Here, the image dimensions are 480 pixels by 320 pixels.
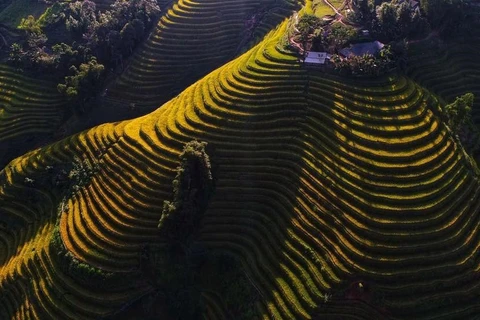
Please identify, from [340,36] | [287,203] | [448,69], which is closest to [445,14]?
[448,69]

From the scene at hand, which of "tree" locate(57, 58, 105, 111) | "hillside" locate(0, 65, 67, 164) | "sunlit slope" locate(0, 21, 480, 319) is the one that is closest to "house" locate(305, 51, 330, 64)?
"sunlit slope" locate(0, 21, 480, 319)

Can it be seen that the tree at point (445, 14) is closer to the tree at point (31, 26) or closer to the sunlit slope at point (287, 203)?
the sunlit slope at point (287, 203)

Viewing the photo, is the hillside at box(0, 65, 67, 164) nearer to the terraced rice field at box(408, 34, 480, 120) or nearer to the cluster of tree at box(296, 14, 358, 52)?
the cluster of tree at box(296, 14, 358, 52)

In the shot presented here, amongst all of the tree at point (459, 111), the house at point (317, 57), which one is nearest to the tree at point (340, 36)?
the house at point (317, 57)

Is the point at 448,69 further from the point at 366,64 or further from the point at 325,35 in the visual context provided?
the point at 325,35

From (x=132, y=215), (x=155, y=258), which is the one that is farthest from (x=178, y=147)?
(x=155, y=258)
